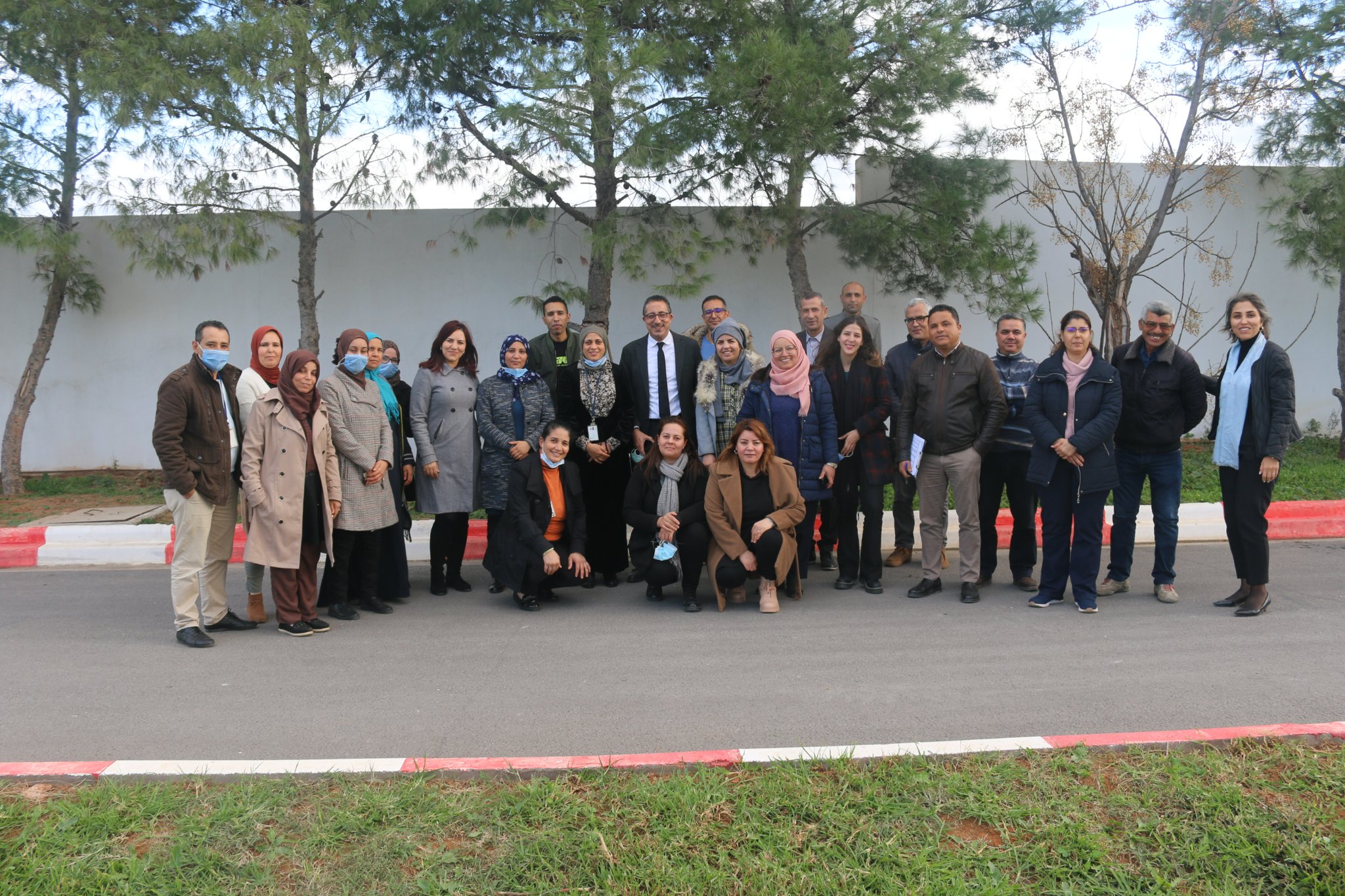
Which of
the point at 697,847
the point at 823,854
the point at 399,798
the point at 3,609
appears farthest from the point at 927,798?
the point at 3,609

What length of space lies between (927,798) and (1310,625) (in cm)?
376

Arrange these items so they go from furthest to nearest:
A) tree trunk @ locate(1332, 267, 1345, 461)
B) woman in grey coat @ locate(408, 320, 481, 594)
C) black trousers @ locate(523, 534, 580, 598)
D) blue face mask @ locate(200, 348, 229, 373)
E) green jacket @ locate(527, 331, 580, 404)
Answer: tree trunk @ locate(1332, 267, 1345, 461) → green jacket @ locate(527, 331, 580, 404) → woman in grey coat @ locate(408, 320, 481, 594) → black trousers @ locate(523, 534, 580, 598) → blue face mask @ locate(200, 348, 229, 373)

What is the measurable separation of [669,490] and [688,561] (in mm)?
524

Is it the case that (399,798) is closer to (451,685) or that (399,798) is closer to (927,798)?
(451,685)

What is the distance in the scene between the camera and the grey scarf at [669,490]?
266 inches

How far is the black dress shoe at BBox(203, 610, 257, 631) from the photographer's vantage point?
20.1ft

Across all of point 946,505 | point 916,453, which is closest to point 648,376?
point 916,453

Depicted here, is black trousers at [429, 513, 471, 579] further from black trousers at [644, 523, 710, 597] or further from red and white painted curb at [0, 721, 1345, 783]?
red and white painted curb at [0, 721, 1345, 783]

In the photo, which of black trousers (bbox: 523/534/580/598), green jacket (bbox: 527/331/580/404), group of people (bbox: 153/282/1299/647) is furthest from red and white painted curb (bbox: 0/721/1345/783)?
green jacket (bbox: 527/331/580/404)

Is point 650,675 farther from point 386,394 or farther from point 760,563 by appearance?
point 386,394

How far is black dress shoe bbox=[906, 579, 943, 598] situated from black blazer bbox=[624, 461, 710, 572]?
5.20 ft

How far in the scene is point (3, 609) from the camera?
676 centimetres

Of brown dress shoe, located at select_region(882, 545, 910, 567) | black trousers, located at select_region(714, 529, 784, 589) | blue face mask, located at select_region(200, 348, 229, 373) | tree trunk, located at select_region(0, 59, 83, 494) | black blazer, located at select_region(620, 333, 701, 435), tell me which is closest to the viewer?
blue face mask, located at select_region(200, 348, 229, 373)

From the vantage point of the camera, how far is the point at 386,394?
22.6 feet
